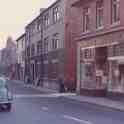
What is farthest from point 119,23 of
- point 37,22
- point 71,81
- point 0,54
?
point 0,54

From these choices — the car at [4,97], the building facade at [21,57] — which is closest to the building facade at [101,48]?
the car at [4,97]

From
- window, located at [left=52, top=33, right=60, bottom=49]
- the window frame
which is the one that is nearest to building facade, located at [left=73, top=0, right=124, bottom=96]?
the window frame

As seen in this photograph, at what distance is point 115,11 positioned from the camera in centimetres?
3159

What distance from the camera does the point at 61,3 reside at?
163 ft

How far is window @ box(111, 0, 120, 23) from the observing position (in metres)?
30.9

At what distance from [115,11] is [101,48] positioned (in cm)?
340

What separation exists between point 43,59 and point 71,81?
1565 centimetres

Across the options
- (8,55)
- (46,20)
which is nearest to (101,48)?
(46,20)

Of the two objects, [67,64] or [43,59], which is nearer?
[67,64]

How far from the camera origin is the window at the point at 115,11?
30938mm

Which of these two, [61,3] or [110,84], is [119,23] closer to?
[110,84]

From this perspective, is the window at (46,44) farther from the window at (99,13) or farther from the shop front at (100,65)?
the window at (99,13)

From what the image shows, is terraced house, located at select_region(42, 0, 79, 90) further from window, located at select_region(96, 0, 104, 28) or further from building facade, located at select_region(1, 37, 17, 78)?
building facade, located at select_region(1, 37, 17, 78)

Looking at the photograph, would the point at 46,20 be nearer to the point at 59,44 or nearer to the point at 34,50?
the point at 59,44
